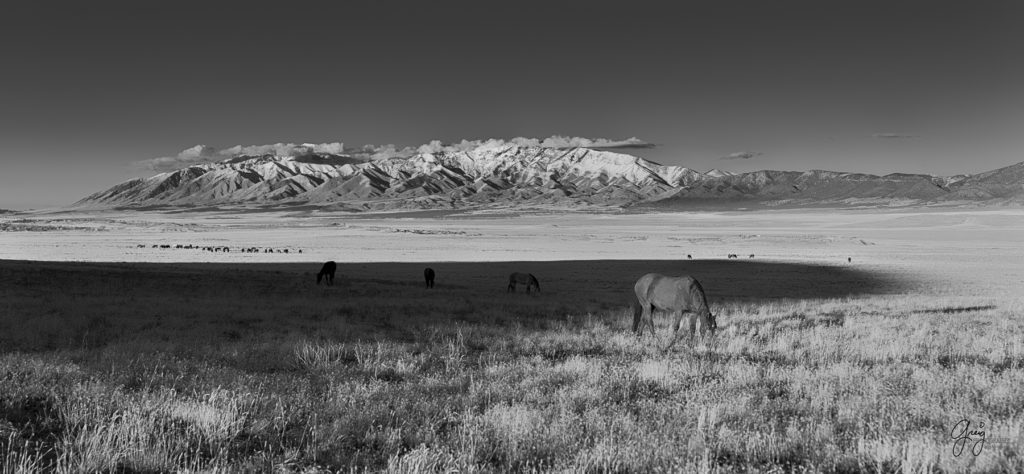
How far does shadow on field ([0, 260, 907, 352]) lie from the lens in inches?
547

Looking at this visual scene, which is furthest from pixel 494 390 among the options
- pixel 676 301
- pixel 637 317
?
pixel 637 317

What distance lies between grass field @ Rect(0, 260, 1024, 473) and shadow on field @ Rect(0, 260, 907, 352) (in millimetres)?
214

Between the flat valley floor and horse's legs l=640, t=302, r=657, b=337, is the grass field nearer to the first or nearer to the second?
the flat valley floor

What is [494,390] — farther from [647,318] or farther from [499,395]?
[647,318]

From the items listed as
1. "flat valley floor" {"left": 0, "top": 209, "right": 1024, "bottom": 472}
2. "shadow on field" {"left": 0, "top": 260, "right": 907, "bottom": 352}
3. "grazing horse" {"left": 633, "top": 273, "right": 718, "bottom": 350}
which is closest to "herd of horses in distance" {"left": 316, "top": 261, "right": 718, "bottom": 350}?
"grazing horse" {"left": 633, "top": 273, "right": 718, "bottom": 350}

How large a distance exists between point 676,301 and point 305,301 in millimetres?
14429

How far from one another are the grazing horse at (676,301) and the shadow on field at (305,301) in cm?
312

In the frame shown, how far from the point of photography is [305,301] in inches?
888

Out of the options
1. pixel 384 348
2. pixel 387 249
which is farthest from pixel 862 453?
pixel 387 249

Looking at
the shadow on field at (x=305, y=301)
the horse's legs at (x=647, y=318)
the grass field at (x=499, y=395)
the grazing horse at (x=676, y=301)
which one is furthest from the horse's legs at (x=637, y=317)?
the shadow on field at (x=305, y=301)

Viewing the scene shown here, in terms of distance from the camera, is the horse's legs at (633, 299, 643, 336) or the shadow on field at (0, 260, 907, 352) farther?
the horse's legs at (633, 299, 643, 336)

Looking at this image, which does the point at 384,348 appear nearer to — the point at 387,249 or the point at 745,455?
the point at 745,455

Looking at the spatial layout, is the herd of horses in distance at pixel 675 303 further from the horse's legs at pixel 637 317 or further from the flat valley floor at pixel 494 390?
the flat valley floor at pixel 494 390

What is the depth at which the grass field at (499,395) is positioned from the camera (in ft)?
17.5
